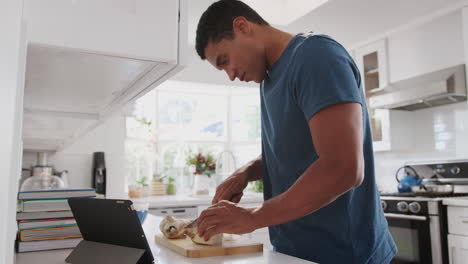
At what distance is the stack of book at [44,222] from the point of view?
115cm

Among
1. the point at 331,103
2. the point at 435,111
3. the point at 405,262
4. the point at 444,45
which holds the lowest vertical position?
the point at 405,262

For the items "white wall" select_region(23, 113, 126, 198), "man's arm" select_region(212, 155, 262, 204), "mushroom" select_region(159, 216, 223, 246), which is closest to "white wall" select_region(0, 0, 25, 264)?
"mushroom" select_region(159, 216, 223, 246)

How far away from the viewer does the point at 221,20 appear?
1152mm

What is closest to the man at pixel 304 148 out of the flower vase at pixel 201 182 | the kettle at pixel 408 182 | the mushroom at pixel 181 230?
the mushroom at pixel 181 230

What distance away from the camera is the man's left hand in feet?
2.95

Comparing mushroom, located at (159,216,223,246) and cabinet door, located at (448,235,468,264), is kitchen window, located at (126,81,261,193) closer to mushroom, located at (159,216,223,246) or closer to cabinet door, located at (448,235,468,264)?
cabinet door, located at (448,235,468,264)

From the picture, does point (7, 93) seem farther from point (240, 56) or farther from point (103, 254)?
point (240, 56)

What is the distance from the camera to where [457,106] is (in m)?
3.22

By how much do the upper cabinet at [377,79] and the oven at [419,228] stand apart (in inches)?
29.4

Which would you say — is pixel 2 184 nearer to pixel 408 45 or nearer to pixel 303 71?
pixel 303 71

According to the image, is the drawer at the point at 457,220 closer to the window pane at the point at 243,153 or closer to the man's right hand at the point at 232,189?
the man's right hand at the point at 232,189

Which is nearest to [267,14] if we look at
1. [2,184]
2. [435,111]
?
[435,111]

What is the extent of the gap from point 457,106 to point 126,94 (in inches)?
115

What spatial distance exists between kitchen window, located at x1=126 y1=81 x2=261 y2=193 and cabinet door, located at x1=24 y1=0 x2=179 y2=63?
367 centimetres
